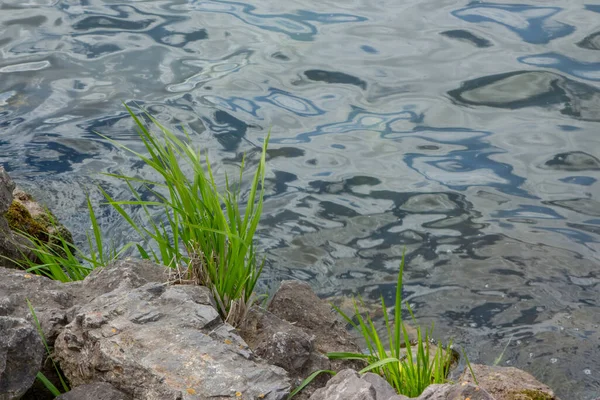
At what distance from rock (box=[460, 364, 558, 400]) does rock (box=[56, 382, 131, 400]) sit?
1.88m

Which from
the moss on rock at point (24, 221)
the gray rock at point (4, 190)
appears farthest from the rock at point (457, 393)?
the moss on rock at point (24, 221)

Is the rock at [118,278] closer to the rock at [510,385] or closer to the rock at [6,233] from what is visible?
the rock at [6,233]

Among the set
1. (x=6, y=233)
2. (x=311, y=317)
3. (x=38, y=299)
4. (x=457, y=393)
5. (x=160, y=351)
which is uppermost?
(x=457, y=393)

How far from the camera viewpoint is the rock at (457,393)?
255 cm

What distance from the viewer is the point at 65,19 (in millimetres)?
11672

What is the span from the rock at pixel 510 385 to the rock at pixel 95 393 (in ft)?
6.18

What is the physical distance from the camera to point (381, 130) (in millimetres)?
8836

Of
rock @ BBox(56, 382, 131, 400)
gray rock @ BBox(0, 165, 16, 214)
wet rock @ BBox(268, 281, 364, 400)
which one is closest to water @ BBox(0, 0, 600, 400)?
wet rock @ BBox(268, 281, 364, 400)

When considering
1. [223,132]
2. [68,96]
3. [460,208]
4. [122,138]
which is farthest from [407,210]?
[68,96]

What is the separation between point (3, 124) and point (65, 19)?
3.33m

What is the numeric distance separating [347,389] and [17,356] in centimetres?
116

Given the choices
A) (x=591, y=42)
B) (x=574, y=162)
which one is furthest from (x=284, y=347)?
(x=591, y=42)

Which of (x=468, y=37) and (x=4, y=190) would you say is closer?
(x=4, y=190)

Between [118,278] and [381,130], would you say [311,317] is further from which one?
[381,130]
